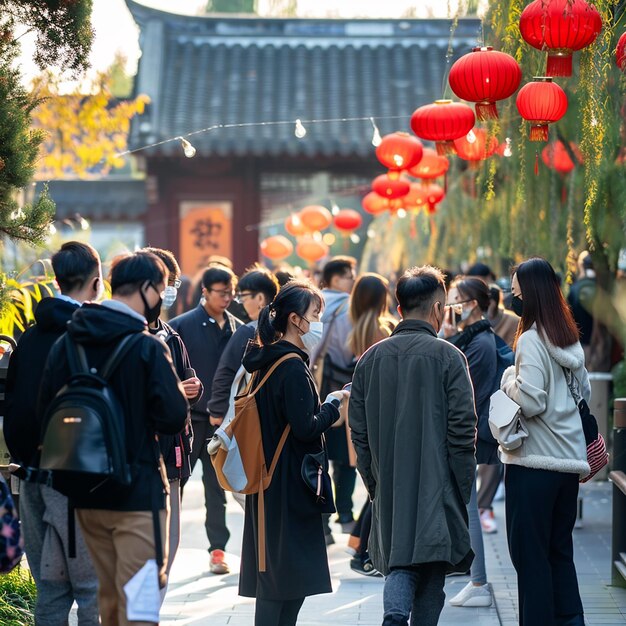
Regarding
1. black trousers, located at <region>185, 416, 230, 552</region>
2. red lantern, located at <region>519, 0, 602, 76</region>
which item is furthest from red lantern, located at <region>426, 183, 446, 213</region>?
red lantern, located at <region>519, 0, 602, 76</region>

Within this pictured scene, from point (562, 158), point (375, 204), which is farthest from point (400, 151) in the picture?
point (375, 204)

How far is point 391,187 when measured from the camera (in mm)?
11789

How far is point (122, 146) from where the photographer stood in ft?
57.1

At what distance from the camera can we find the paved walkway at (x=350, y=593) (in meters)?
6.21

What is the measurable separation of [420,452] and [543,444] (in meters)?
0.61

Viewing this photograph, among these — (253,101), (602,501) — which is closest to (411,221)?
(253,101)

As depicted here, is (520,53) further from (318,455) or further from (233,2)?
(233,2)

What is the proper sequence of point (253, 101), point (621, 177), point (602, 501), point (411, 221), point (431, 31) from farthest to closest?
point (431, 31)
point (253, 101)
point (411, 221)
point (602, 501)
point (621, 177)

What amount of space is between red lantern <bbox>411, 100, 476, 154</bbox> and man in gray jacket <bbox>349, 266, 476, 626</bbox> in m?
2.98

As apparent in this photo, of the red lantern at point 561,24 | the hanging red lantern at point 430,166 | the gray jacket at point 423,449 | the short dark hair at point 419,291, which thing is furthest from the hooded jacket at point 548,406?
the hanging red lantern at point 430,166

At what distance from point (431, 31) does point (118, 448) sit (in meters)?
17.8

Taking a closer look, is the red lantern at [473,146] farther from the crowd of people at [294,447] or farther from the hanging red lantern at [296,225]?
the hanging red lantern at [296,225]

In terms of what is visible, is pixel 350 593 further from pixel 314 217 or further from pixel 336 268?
pixel 314 217

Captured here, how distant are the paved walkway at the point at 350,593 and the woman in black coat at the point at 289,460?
1.26 m
